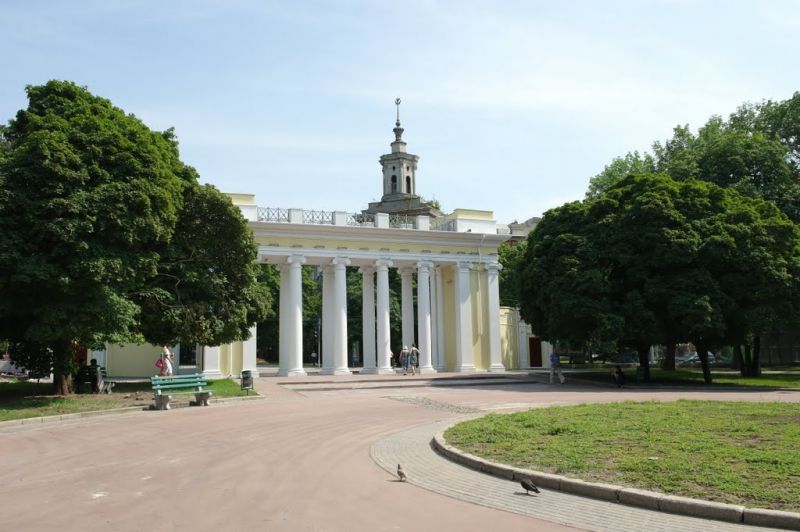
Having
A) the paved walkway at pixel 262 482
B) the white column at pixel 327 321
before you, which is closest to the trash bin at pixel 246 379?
the paved walkway at pixel 262 482

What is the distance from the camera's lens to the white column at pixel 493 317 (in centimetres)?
4153

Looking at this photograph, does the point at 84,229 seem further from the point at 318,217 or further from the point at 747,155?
the point at 747,155

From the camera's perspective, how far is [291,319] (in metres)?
37.6

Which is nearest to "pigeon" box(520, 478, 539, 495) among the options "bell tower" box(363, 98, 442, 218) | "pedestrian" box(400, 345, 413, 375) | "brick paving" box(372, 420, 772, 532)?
"brick paving" box(372, 420, 772, 532)

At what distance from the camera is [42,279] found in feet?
61.5

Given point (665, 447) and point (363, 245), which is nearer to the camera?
point (665, 447)

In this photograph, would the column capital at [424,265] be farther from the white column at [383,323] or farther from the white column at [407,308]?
the white column at [407,308]

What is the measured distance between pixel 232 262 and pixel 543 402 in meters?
13.2

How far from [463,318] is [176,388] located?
2367 cm

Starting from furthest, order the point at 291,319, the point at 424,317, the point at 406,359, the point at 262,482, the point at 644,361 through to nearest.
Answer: the point at 424,317
the point at 291,319
the point at 406,359
the point at 644,361
the point at 262,482

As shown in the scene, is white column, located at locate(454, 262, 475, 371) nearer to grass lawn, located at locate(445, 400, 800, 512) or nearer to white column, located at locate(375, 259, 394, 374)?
white column, located at locate(375, 259, 394, 374)

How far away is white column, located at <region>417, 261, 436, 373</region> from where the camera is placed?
39.9 metres

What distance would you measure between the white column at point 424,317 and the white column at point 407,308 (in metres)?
0.94

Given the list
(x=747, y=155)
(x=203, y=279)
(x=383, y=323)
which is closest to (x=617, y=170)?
(x=747, y=155)
